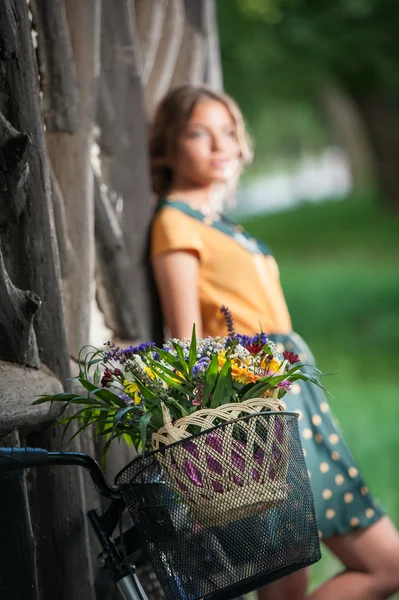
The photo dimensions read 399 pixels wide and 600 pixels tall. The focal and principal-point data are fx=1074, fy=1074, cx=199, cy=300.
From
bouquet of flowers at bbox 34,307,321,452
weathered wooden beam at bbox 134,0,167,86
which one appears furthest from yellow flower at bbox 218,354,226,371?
weathered wooden beam at bbox 134,0,167,86

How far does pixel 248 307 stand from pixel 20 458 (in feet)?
3.90

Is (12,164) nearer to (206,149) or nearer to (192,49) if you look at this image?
(206,149)

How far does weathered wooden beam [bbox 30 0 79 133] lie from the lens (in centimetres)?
261

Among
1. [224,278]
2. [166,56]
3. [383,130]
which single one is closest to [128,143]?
[224,278]

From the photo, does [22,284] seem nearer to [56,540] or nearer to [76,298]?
[76,298]

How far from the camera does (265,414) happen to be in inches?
74.0

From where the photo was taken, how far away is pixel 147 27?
3564 mm

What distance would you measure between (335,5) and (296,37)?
0.68 metres

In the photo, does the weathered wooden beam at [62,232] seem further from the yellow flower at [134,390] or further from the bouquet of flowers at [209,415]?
the yellow flower at [134,390]

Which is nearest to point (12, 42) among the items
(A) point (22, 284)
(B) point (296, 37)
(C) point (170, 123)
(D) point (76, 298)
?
(A) point (22, 284)

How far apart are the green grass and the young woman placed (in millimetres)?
2011

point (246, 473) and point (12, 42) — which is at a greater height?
point (12, 42)

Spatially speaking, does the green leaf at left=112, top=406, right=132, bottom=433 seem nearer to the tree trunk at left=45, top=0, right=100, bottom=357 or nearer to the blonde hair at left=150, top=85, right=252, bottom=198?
the tree trunk at left=45, top=0, right=100, bottom=357

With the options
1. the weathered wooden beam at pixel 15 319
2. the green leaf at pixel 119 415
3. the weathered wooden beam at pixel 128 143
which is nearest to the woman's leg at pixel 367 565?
the weathered wooden beam at pixel 128 143
